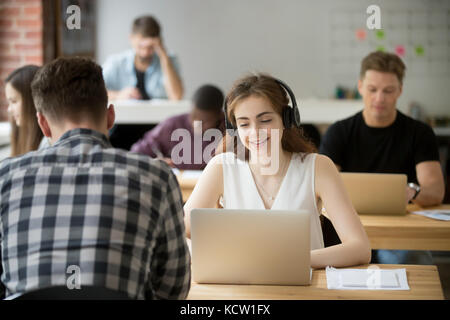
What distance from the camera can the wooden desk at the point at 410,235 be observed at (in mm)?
2012

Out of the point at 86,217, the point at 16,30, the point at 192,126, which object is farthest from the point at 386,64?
the point at 16,30

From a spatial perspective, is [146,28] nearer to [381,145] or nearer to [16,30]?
[16,30]

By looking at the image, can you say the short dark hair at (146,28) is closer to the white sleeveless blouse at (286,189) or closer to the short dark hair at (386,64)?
the short dark hair at (386,64)

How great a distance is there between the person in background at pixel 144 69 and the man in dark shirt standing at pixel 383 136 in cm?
172

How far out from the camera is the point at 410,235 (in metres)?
2.03

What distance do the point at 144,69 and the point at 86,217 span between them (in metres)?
3.19

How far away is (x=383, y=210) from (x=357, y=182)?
0.48 ft

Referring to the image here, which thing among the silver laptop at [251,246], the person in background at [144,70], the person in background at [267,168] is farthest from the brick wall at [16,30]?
the silver laptop at [251,246]

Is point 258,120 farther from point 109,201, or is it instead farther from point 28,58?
point 28,58

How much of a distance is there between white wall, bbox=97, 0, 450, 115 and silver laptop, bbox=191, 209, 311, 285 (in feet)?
15.1

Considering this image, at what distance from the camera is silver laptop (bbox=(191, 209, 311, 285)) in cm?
136

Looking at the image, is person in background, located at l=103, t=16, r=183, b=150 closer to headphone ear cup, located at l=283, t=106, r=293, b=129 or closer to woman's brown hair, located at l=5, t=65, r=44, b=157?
woman's brown hair, located at l=5, t=65, r=44, b=157

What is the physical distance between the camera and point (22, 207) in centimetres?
110

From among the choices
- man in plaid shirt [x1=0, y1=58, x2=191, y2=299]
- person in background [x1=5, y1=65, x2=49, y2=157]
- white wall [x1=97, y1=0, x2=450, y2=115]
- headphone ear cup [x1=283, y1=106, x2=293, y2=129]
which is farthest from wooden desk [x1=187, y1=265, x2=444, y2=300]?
white wall [x1=97, y1=0, x2=450, y2=115]
